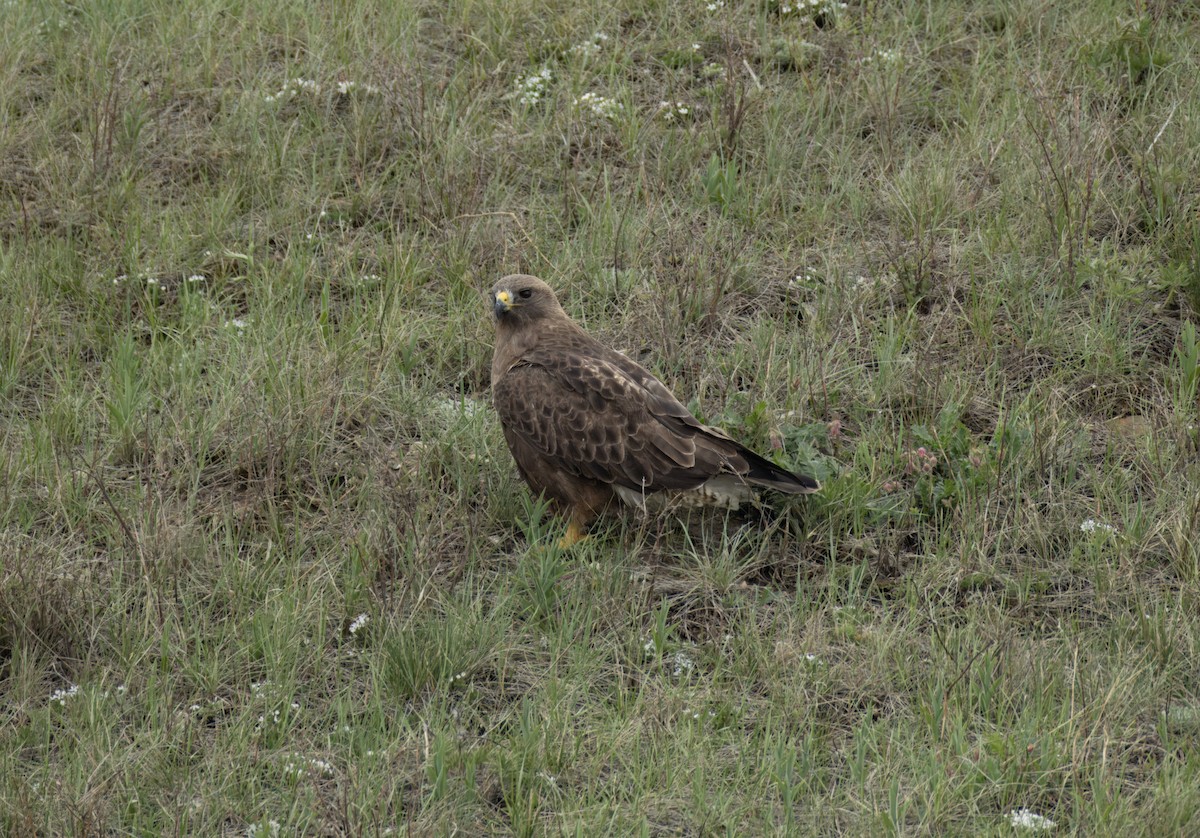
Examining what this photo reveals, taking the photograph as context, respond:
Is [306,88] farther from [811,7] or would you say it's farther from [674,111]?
[811,7]

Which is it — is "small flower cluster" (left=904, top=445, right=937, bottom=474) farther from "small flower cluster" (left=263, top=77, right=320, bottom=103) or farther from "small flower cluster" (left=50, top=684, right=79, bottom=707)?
"small flower cluster" (left=263, top=77, right=320, bottom=103)

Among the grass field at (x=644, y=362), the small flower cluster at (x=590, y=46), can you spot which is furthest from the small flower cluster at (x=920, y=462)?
the small flower cluster at (x=590, y=46)

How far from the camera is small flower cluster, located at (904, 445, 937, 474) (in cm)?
548

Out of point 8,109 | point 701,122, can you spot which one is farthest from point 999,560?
point 8,109

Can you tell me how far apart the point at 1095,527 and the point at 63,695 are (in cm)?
359

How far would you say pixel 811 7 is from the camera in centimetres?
817

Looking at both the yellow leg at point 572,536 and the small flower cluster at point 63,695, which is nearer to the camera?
the small flower cluster at point 63,695

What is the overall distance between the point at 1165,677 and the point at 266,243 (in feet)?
14.8

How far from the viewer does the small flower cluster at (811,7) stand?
8148 mm

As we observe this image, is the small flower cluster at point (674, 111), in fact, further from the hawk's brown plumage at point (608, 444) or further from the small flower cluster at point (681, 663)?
the small flower cluster at point (681, 663)

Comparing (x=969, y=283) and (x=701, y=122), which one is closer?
(x=969, y=283)

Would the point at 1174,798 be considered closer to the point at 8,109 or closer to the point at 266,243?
the point at 266,243

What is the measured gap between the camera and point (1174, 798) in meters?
3.98

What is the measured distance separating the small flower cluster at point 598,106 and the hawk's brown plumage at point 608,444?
221cm
